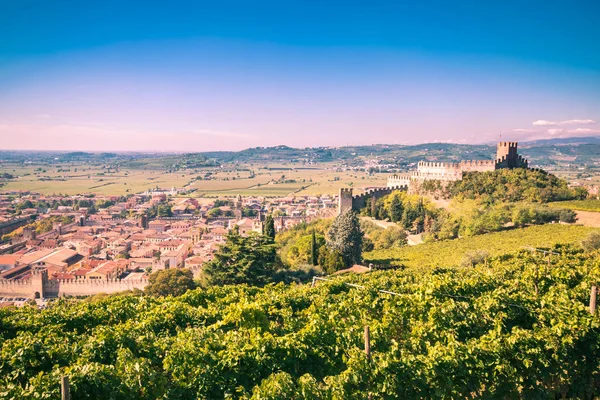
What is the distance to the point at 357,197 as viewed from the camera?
156 feet

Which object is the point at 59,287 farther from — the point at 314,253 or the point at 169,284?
the point at 314,253

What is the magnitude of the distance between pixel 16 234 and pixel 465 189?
76910mm

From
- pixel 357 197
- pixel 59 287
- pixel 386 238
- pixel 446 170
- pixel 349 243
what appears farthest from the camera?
pixel 446 170

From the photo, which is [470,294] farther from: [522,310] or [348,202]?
[348,202]

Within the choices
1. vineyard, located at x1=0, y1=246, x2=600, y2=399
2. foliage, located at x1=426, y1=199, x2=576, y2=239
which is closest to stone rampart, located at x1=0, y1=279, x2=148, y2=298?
foliage, located at x1=426, y1=199, x2=576, y2=239

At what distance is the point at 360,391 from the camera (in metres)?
6.66

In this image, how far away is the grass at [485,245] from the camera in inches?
903

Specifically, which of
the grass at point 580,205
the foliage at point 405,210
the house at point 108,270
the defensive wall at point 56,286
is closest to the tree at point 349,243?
the foliage at point 405,210

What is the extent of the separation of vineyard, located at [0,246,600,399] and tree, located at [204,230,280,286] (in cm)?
903

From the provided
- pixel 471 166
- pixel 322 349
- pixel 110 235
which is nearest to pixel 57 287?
pixel 110 235

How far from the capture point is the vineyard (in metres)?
6.50

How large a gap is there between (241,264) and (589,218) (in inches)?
1004

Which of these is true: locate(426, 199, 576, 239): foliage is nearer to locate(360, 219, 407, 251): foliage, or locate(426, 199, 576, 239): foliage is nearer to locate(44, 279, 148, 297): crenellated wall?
locate(360, 219, 407, 251): foliage

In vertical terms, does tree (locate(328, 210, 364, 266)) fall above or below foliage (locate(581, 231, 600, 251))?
below
